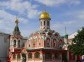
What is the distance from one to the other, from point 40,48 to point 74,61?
1027cm

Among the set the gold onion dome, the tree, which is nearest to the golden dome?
the gold onion dome

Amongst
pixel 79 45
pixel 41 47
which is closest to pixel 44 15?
pixel 41 47

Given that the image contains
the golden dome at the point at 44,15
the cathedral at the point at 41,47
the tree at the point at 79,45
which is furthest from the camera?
the golden dome at the point at 44,15

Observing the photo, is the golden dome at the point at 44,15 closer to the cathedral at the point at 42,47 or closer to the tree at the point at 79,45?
the cathedral at the point at 42,47

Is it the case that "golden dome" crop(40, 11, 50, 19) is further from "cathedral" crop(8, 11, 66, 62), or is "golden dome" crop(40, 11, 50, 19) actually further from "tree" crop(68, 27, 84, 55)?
"tree" crop(68, 27, 84, 55)

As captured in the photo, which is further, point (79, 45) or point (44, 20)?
point (44, 20)

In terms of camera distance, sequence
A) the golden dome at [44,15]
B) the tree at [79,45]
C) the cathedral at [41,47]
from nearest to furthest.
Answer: the tree at [79,45]
the cathedral at [41,47]
the golden dome at [44,15]

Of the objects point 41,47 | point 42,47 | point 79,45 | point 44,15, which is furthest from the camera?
point 44,15

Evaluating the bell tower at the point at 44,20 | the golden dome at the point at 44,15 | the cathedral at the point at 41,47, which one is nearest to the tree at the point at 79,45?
the cathedral at the point at 41,47

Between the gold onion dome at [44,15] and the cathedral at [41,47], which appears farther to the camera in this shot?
the gold onion dome at [44,15]

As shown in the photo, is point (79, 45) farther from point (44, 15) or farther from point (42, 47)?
point (44, 15)

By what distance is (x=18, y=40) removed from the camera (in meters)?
71.2

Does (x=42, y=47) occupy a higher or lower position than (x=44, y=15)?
lower

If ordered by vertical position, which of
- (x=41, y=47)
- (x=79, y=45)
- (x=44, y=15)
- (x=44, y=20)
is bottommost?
(x=79, y=45)
